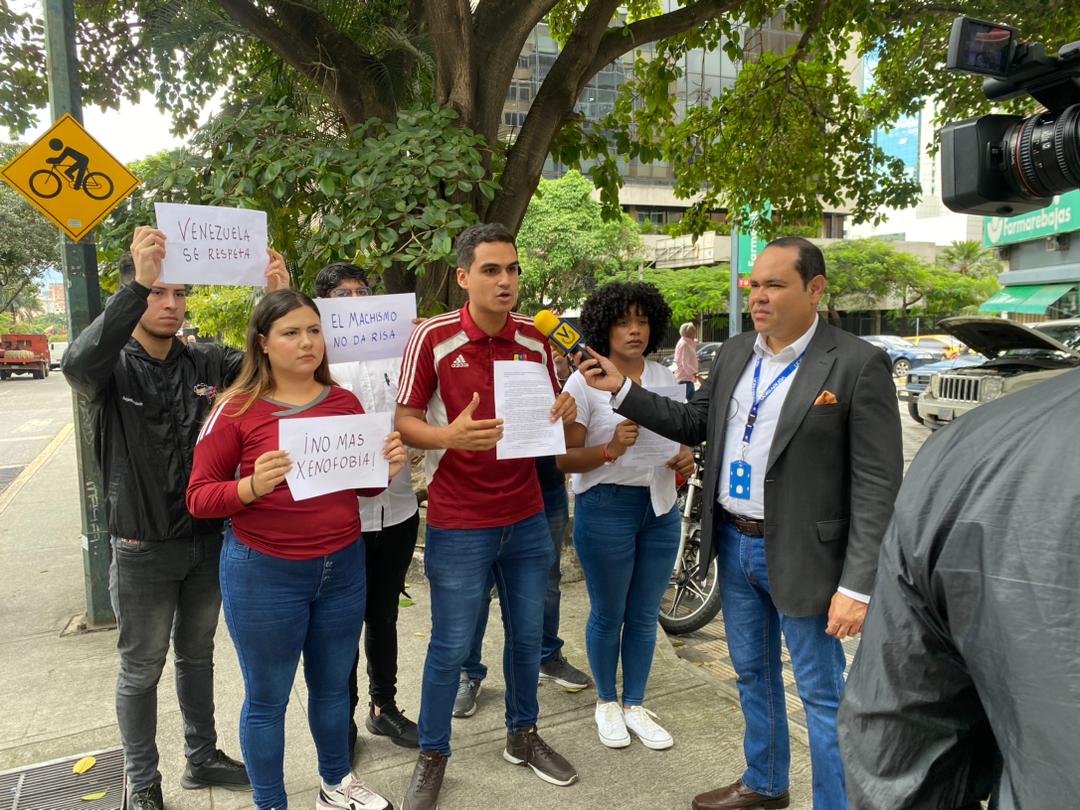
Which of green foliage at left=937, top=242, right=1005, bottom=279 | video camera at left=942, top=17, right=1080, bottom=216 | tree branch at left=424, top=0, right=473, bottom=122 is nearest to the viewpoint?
video camera at left=942, top=17, right=1080, bottom=216

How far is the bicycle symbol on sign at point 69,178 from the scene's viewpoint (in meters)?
4.21

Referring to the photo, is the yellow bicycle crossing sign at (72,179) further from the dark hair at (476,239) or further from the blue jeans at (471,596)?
the blue jeans at (471,596)

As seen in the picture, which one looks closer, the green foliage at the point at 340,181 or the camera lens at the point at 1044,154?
the camera lens at the point at 1044,154

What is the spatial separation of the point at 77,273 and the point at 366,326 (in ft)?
8.07

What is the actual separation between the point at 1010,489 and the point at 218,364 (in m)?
2.90

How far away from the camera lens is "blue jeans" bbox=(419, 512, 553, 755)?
6.69 feet

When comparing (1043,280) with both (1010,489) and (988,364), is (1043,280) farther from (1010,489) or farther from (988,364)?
(1010,489)

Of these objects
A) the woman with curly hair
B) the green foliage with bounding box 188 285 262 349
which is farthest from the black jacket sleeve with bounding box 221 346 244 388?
the green foliage with bounding box 188 285 262 349

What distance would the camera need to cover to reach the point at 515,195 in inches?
217

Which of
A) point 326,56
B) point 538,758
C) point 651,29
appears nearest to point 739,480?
point 538,758

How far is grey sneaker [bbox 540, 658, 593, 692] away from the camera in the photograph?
153 inches

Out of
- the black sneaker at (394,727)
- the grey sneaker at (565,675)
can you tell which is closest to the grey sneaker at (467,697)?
the black sneaker at (394,727)

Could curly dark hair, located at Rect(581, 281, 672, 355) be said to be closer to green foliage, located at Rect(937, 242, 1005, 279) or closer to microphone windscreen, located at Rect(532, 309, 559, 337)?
Result: microphone windscreen, located at Rect(532, 309, 559, 337)

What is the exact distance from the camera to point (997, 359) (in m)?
10.8
